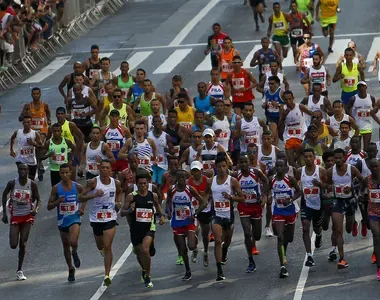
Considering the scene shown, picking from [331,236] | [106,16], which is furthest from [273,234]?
[106,16]

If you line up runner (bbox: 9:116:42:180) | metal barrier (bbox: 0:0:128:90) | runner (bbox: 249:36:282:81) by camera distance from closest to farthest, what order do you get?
runner (bbox: 9:116:42:180) → runner (bbox: 249:36:282:81) → metal barrier (bbox: 0:0:128:90)

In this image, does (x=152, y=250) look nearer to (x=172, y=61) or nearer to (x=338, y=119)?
(x=338, y=119)

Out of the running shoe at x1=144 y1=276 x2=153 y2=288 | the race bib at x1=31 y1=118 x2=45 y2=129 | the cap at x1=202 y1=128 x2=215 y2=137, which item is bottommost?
the running shoe at x1=144 y1=276 x2=153 y2=288

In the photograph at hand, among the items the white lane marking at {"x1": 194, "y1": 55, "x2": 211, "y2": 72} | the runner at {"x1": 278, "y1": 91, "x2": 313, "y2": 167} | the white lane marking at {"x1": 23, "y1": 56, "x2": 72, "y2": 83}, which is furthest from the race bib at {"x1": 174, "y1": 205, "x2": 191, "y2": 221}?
the white lane marking at {"x1": 23, "y1": 56, "x2": 72, "y2": 83}

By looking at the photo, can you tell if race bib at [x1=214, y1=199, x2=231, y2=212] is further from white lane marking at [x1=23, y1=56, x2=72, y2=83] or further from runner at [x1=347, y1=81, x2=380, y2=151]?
white lane marking at [x1=23, y1=56, x2=72, y2=83]

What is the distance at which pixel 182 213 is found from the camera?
2162cm

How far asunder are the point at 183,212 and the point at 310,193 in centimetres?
203

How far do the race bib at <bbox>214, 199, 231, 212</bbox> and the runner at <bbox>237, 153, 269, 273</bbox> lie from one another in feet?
1.18

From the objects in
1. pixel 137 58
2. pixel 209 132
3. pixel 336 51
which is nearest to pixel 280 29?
pixel 336 51

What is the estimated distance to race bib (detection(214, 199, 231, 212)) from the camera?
2159cm

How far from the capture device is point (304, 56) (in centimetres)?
3209

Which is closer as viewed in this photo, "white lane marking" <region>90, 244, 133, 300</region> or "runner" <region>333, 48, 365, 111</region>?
"white lane marking" <region>90, 244, 133, 300</region>

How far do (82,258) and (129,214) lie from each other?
7.89ft

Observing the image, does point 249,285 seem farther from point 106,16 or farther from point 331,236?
point 106,16
